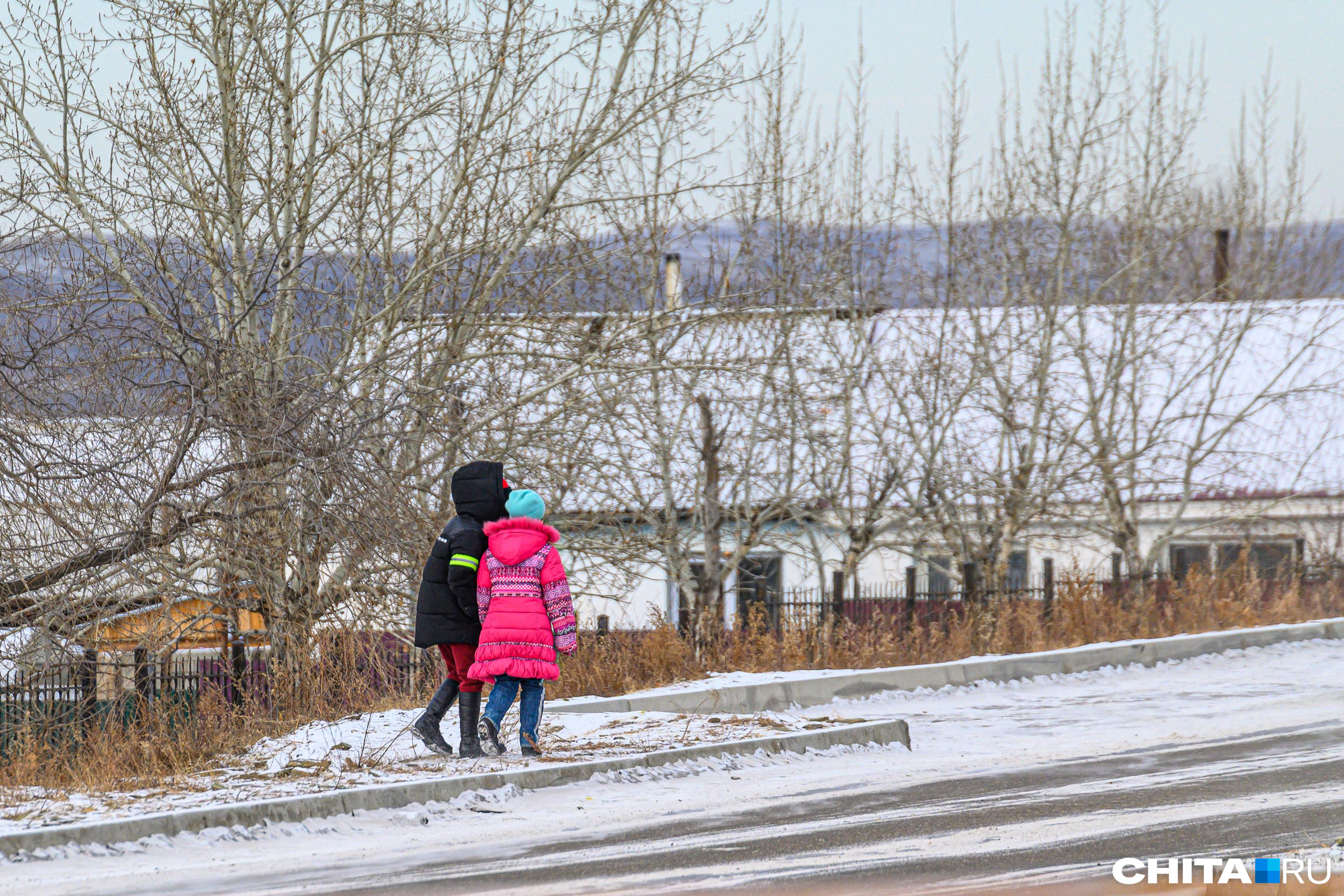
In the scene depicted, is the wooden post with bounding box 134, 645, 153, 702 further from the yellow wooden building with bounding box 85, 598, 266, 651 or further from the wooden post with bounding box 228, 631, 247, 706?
the wooden post with bounding box 228, 631, 247, 706

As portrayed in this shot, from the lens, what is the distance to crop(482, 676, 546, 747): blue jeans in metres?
7.88

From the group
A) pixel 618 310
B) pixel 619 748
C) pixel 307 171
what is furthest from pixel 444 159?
pixel 619 748

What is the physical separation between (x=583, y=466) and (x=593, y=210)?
123 inches

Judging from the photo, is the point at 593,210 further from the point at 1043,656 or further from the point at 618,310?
the point at 1043,656

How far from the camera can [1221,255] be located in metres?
28.9

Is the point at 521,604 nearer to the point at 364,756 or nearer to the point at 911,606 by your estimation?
the point at 364,756

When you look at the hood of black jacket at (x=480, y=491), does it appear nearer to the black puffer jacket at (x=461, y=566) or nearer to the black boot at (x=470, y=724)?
the black puffer jacket at (x=461, y=566)

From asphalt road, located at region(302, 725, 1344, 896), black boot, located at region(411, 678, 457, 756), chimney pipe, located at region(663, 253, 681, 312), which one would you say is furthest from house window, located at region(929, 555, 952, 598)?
black boot, located at region(411, 678, 457, 756)

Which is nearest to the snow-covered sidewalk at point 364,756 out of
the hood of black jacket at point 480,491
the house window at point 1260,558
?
the hood of black jacket at point 480,491

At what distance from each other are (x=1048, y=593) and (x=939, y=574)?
20.2 feet

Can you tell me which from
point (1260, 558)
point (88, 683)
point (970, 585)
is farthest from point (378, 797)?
point (1260, 558)

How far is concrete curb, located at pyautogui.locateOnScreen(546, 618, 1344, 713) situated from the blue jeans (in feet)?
5.83

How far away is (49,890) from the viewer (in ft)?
17.6

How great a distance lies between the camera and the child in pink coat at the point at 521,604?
7715mm
